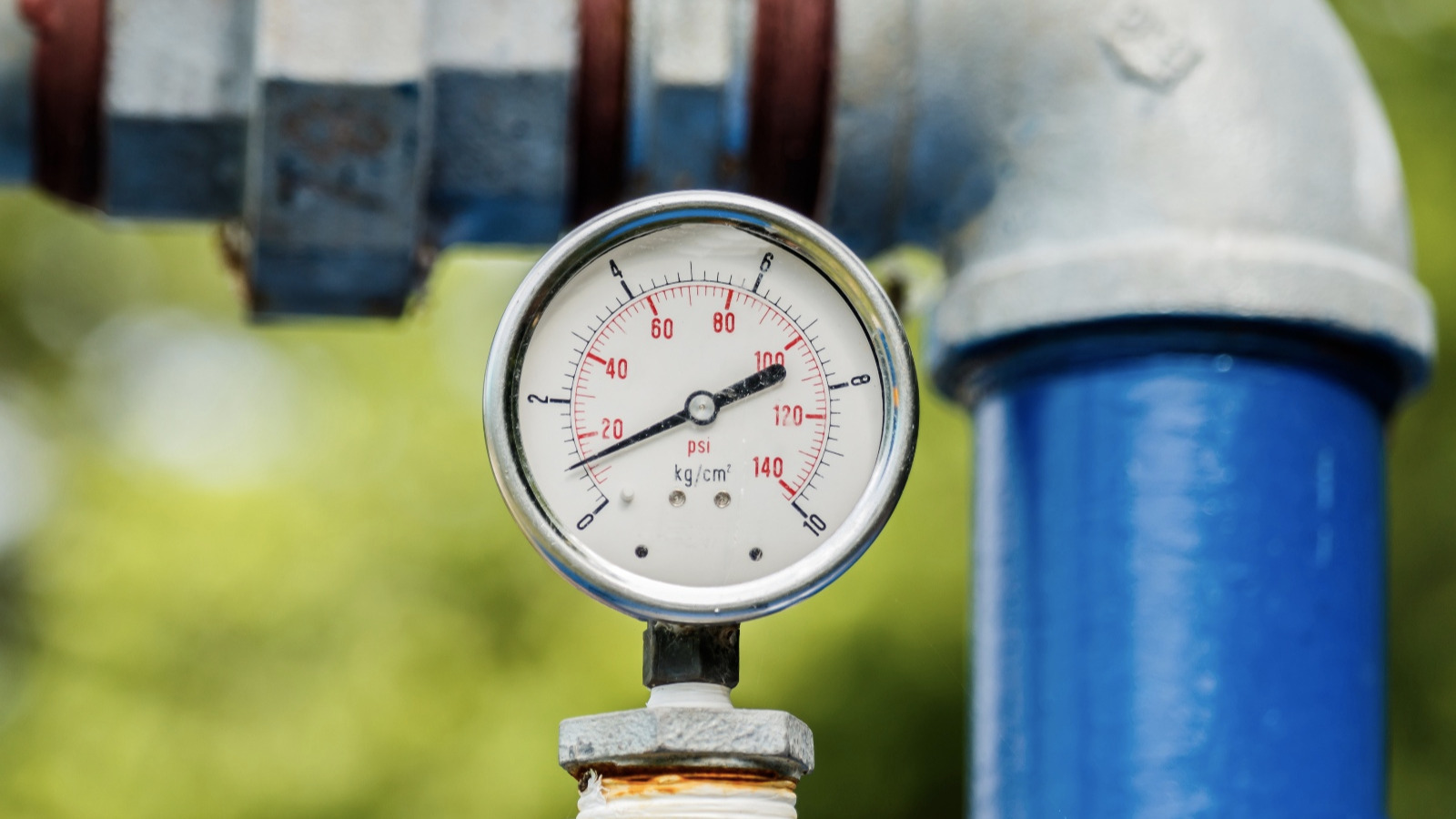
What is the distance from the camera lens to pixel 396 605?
15.6 ft

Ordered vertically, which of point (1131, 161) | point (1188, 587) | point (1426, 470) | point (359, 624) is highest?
point (1131, 161)

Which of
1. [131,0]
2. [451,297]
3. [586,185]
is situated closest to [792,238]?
[586,185]

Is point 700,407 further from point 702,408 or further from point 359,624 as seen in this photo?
point 359,624

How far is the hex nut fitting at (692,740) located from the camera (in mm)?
1325

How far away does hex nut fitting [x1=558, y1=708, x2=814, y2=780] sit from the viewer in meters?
1.33

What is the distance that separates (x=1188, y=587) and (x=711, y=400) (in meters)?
0.58

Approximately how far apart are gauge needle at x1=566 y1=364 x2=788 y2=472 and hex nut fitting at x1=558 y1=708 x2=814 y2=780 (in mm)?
229

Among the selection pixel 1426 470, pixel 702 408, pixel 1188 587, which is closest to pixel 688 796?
pixel 702 408

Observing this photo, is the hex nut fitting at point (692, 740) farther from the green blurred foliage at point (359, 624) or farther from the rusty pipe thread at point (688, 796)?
the green blurred foliage at point (359, 624)

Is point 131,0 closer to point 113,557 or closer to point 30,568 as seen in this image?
point 113,557

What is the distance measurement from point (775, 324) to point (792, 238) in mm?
73

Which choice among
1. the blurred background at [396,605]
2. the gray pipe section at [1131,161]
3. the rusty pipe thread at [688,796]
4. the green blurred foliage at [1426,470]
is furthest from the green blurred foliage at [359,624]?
the rusty pipe thread at [688,796]

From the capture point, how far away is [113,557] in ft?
15.8

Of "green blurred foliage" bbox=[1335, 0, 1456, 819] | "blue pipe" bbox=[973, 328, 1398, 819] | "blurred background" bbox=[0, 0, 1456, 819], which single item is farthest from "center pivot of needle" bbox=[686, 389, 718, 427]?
"green blurred foliage" bbox=[1335, 0, 1456, 819]
